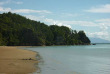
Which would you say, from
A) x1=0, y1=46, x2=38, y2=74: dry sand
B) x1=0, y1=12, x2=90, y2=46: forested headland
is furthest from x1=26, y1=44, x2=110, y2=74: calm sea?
x1=0, y1=12, x2=90, y2=46: forested headland

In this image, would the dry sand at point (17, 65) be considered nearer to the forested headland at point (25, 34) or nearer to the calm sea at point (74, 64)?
the calm sea at point (74, 64)

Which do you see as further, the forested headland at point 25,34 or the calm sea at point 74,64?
the forested headland at point 25,34

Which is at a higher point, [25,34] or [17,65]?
[25,34]

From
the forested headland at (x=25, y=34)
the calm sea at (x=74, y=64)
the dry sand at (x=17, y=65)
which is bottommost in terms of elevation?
the calm sea at (x=74, y=64)

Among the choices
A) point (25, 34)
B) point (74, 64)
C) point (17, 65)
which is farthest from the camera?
point (25, 34)

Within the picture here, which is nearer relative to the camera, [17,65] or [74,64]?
[17,65]

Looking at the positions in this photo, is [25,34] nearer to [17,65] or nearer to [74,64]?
[74,64]

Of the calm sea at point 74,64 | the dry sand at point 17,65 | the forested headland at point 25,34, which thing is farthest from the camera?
the forested headland at point 25,34

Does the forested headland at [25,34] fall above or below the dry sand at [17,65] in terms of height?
above

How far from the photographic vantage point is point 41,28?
19138 cm

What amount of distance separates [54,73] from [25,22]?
169m

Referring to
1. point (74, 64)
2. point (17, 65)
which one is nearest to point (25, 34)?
point (74, 64)

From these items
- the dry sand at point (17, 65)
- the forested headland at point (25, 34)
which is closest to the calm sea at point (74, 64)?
the dry sand at point (17, 65)

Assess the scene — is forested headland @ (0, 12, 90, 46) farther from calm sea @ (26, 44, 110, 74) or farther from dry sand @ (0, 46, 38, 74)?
dry sand @ (0, 46, 38, 74)
